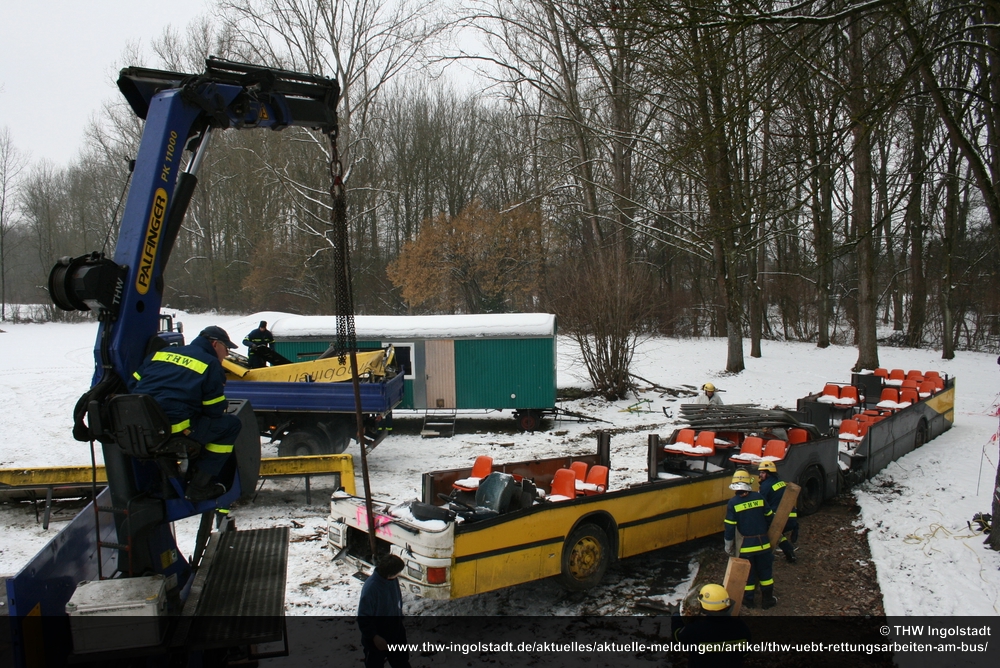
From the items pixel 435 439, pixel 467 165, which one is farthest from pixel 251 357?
pixel 467 165

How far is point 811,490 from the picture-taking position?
912 cm

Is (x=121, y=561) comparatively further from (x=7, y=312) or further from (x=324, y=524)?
(x=7, y=312)

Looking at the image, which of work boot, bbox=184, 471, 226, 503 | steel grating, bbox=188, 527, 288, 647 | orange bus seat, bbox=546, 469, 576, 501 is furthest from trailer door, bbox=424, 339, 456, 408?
work boot, bbox=184, 471, 226, 503

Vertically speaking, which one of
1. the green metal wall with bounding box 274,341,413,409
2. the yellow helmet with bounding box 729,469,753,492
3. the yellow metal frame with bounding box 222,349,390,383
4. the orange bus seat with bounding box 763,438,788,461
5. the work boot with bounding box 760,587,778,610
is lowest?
the work boot with bounding box 760,587,778,610

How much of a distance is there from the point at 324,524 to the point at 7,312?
41508 millimetres

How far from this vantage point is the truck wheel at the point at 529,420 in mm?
15680

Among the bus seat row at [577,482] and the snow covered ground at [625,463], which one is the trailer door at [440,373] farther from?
the bus seat row at [577,482]

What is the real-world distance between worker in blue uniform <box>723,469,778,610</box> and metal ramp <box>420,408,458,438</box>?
9.15 m

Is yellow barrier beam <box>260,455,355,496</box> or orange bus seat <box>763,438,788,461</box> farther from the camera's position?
yellow barrier beam <box>260,455,355,496</box>

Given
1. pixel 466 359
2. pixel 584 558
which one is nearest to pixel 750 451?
pixel 584 558

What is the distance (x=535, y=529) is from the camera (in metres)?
6.20

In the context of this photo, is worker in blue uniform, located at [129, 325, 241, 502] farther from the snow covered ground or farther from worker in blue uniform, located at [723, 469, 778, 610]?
worker in blue uniform, located at [723, 469, 778, 610]

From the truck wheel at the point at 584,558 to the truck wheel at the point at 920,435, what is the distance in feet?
26.9

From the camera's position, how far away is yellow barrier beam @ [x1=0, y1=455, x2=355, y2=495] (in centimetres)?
937
